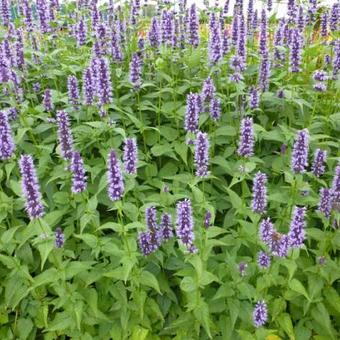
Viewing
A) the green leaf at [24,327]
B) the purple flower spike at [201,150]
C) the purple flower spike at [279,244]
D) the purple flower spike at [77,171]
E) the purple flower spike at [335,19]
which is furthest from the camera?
the purple flower spike at [335,19]

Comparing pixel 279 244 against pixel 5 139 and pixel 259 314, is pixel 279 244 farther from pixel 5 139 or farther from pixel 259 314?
pixel 5 139

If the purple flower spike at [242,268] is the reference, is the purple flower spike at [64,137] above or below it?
above

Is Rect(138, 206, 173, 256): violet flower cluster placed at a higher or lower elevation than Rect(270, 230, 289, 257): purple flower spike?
lower

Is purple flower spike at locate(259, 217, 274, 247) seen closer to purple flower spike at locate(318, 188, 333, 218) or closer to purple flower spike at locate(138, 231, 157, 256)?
purple flower spike at locate(318, 188, 333, 218)

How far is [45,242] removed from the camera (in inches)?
159

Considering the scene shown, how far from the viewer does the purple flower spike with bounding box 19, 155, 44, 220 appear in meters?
3.72

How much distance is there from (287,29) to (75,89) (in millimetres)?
3279

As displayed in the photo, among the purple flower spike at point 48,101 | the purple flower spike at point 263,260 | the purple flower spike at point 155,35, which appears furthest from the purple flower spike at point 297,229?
the purple flower spike at point 155,35

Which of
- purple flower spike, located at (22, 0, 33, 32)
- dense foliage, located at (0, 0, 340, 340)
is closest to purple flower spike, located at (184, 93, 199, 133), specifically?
dense foliage, located at (0, 0, 340, 340)

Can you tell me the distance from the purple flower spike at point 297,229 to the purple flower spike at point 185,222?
0.79 m

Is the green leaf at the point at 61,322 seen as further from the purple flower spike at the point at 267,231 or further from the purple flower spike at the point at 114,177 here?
the purple flower spike at the point at 267,231

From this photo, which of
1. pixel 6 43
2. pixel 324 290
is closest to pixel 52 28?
pixel 6 43

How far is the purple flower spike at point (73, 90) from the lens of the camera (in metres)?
5.31

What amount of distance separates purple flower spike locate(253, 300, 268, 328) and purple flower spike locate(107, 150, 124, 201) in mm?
1507
